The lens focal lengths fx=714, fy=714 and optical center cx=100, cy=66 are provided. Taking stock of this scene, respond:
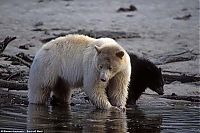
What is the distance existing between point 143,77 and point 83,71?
86.8 inches

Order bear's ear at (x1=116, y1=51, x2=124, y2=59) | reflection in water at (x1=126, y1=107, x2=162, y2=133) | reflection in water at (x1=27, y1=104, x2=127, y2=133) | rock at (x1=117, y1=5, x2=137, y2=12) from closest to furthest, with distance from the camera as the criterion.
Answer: reflection in water at (x1=27, y1=104, x2=127, y2=133) < reflection in water at (x1=126, y1=107, x2=162, y2=133) < bear's ear at (x1=116, y1=51, x2=124, y2=59) < rock at (x1=117, y1=5, x2=137, y2=12)

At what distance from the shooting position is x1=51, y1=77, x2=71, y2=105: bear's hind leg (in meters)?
10.4

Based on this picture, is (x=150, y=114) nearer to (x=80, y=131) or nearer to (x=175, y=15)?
(x=80, y=131)

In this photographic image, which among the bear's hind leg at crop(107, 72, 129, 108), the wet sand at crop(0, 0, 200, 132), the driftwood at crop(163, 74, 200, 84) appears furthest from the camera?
the driftwood at crop(163, 74, 200, 84)

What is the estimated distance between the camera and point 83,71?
9.94 meters

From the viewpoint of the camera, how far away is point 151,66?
39.1 ft

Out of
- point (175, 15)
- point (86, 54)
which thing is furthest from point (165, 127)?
point (175, 15)

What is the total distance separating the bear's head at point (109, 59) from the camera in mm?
9508

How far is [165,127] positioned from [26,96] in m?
3.20

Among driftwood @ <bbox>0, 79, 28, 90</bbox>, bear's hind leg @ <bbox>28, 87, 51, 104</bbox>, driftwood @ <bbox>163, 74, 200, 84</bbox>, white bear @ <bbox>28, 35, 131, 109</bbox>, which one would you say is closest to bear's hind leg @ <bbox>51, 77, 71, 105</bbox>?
white bear @ <bbox>28, 35, 131, 109</bbox>

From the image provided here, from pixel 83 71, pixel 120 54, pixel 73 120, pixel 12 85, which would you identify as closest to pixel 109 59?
pixel 120 54

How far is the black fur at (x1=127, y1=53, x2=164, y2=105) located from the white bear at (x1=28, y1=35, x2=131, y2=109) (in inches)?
60.2

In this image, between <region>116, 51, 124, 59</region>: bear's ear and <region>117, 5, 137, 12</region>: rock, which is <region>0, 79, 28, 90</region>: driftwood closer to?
<region>116, 51, 124, 59</region>: bear's ear

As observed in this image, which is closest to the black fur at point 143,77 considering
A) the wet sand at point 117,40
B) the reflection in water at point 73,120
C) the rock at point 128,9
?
the wet sand at point 117,40
